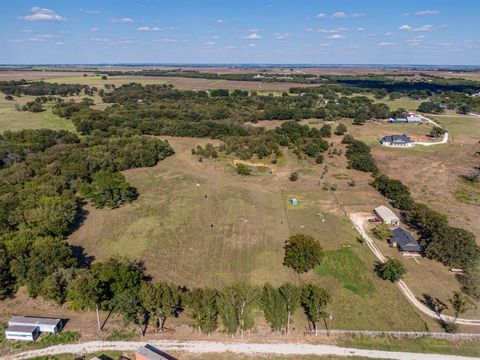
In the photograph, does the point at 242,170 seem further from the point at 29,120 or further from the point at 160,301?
the point at 29,120

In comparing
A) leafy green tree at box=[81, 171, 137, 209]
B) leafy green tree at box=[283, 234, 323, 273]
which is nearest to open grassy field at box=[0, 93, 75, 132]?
leafy green tree at box=[81, 171, 137, 209]

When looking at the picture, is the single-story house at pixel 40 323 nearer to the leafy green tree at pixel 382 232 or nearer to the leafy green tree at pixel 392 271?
the leafy green tree at pixel 392 271

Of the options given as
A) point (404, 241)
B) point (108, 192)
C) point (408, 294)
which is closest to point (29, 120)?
point (108, 192)

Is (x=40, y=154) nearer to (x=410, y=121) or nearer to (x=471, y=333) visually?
(x=471, y=333)

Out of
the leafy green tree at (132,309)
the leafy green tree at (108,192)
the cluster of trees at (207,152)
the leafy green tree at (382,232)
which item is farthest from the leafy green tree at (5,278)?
the cluster of trees at (207,152)

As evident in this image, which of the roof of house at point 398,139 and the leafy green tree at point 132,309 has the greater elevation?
the roof of house at point 398,139

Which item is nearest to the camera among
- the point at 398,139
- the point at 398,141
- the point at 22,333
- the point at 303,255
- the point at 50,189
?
the point at 22,333

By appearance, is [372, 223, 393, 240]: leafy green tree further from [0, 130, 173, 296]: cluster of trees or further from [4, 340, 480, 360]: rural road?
[0, 130, 173, 296]: cluster of trees
